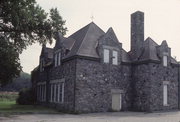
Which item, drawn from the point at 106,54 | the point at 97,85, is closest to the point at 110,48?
the point at 106,54

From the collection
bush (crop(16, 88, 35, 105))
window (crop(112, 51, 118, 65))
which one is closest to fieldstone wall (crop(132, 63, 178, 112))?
window (crop(112, 51, 118, 65))

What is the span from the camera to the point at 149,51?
92.2 feet

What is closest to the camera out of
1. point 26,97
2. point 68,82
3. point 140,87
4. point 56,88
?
point 68,82

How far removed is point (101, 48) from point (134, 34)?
5.57 m

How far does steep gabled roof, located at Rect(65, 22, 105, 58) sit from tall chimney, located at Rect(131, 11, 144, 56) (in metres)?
3.88

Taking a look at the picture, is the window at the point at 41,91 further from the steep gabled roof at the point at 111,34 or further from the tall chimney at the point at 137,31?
the tall chimney at the point at 137,31

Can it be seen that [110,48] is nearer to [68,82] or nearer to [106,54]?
[106,54]

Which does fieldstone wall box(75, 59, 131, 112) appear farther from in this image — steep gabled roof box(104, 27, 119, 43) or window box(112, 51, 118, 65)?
steep gabled roof box(104, 27, 119, 43)

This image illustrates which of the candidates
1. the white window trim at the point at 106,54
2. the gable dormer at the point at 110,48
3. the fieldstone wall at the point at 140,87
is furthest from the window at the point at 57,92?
the fieldstone wall at the point at 140,87

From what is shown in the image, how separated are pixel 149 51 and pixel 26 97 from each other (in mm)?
19030

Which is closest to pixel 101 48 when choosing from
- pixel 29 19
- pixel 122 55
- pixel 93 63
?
pixel 93 63

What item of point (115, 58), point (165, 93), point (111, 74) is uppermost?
point (115, 58)

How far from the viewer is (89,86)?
25.1 metres

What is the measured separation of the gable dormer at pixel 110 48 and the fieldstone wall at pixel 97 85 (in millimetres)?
644
